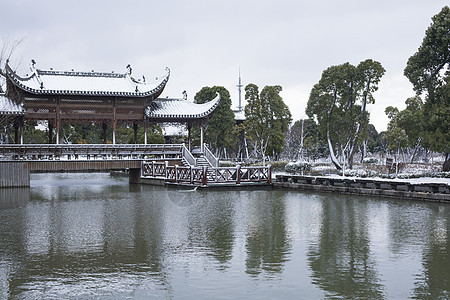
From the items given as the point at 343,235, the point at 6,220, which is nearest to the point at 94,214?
the point at 6,220

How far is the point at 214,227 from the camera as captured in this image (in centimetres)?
1184

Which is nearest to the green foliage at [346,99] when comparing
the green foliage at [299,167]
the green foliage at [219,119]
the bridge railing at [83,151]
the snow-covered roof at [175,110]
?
the green foliage at [299,167]

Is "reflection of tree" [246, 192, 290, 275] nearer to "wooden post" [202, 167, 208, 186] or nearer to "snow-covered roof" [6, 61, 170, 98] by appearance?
"wooden post" [202, 167, 208, 186]

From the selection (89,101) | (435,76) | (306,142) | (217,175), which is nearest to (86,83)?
(89,101)

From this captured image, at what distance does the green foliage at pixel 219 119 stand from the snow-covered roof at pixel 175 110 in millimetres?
13541

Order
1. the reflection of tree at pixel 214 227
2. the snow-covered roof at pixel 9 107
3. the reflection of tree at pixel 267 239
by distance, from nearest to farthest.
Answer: the reflection of tree at pixel 267 239
the reflection of tree at pixel 214 227
the snow-covered roof at pixel 9 107

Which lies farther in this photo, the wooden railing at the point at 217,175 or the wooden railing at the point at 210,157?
the wooden railing at the point at 210,157

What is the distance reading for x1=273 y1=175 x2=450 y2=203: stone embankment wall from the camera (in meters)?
17.5

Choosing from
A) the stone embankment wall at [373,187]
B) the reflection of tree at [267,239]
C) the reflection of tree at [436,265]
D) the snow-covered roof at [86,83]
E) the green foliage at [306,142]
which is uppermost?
the snow-covered roof at [86,83]

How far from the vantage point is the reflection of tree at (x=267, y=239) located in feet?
26.4

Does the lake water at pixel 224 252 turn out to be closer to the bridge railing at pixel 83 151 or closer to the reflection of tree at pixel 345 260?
the reflection of tree at pixel 345 260

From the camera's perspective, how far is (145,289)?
6719 mm

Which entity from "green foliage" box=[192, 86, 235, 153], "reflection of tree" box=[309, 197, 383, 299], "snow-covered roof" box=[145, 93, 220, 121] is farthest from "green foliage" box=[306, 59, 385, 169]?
"reflection of tree" box=[309, 197, 383, 299]

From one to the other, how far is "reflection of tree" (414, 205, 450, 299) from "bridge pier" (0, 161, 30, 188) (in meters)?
19.9
